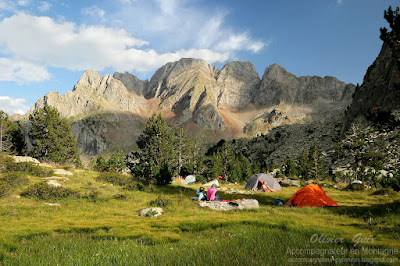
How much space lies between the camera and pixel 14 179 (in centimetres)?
1853

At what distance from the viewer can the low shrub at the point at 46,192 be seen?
16.7m

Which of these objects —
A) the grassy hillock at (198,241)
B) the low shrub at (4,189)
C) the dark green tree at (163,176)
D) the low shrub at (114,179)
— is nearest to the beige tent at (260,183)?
the dark green tree at (163,176)

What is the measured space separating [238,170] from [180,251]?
58093 mm

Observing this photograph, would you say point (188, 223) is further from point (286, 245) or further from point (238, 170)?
point (238, 170)

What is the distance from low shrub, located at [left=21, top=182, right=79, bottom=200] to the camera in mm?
16672

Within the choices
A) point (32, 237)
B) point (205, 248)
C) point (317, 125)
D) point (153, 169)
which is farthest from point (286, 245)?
point (317, 125)

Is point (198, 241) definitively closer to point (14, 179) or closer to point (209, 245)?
point (209, 245)

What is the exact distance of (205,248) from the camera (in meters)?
5.24

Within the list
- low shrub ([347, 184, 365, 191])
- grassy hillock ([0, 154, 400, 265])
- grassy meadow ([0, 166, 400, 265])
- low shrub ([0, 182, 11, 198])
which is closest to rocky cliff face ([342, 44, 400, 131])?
low shrub ([347, 184, 365, 191])

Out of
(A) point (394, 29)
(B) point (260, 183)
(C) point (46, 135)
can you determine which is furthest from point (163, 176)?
(C) point (46, 135)

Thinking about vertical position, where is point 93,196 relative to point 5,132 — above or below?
below

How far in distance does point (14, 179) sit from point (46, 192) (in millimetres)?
4568

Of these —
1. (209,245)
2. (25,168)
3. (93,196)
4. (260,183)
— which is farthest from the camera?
(260,183)

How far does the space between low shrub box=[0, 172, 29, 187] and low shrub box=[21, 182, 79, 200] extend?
231cm
